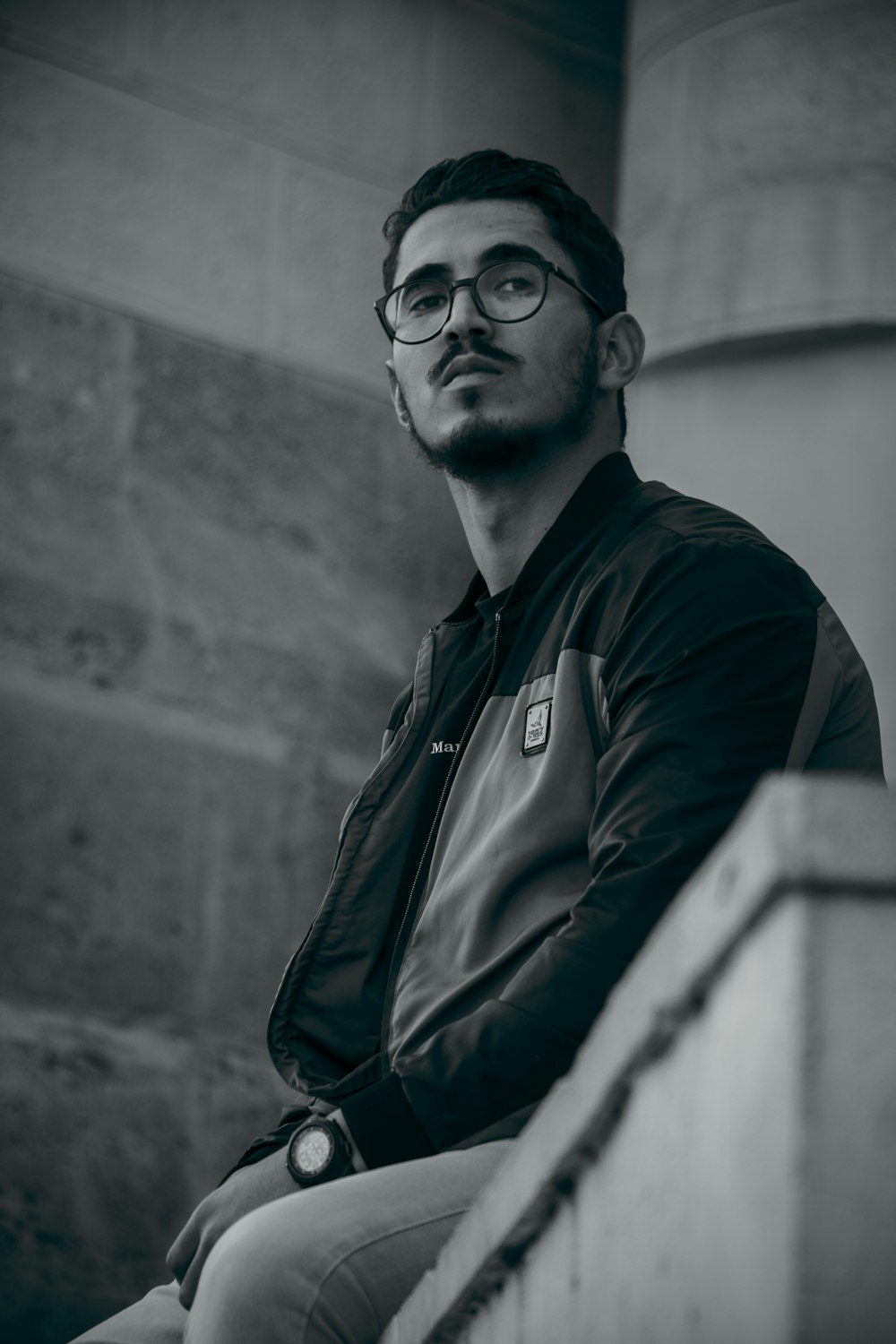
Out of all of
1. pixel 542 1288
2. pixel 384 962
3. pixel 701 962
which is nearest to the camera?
pixel 701 962

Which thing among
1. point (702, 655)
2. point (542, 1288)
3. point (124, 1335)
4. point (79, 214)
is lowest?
point (124, 1335)

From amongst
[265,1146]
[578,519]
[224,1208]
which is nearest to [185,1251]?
[224,1208]

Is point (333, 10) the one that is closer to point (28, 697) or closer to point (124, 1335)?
point (28, 697)

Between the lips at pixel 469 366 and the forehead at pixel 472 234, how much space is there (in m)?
0.15

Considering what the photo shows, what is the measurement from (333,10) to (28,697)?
1567 millimetres

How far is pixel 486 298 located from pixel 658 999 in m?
1.56

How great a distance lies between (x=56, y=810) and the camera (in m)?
3.36

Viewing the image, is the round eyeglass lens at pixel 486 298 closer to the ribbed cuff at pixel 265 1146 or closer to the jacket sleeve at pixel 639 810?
the jacket sleeve at pixel 639 810

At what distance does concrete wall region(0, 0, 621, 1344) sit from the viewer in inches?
130

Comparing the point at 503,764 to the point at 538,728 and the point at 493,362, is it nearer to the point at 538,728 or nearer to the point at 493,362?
the point at 538,728

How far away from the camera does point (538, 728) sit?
2096mm

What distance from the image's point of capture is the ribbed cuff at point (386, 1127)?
184 cm

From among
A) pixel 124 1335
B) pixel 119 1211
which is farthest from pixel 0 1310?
pixel 124 1335

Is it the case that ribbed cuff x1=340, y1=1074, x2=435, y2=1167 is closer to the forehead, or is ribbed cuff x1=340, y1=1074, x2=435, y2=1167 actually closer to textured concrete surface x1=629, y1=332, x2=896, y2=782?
the forehead
